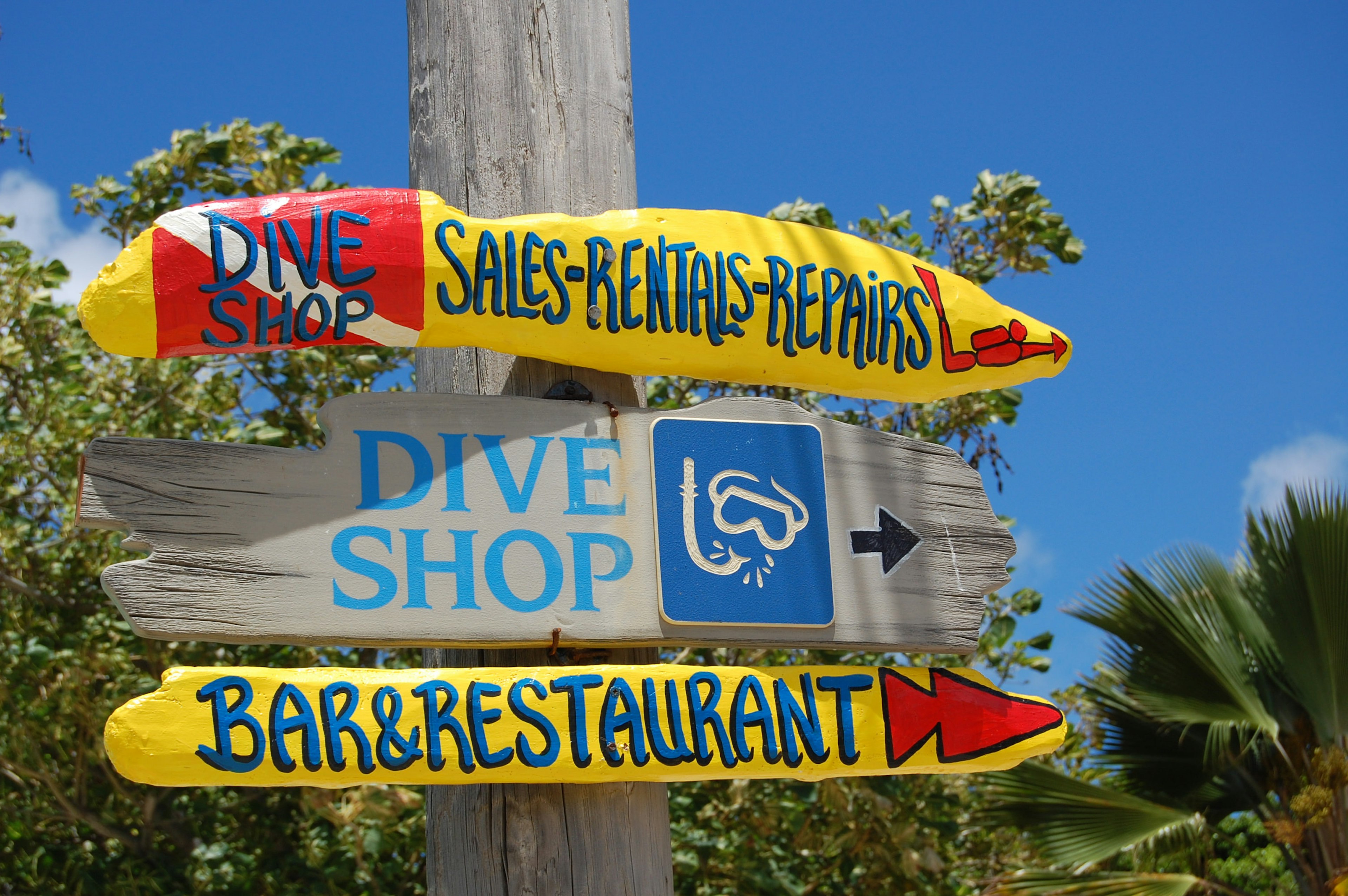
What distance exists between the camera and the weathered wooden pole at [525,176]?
1963 mm

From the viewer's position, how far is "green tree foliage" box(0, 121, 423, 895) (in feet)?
16.9

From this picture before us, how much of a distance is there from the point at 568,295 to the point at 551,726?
72 centimetres

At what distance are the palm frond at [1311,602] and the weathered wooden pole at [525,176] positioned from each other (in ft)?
12.7

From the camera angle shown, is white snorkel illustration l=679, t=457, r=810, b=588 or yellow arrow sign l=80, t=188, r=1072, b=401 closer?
yellow arrow sign l=80, t=188, r=1072, b=401

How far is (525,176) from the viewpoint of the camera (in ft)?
7.44

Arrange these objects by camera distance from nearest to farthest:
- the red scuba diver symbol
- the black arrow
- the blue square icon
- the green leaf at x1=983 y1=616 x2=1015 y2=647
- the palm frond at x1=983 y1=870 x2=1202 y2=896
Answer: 1. the blue square icon
2. the black arrow
3. the red scuba diver symbol
4. the palm frond at x1=983 y1=870 x2=1202 y2=896
5. the green leaf at x1=983 y1=616 x2=1015 y2=647

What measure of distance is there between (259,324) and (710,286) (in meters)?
0.76

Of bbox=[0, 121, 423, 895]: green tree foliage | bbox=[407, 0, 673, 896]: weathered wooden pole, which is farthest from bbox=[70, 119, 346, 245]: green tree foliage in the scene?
bbox=[407, 0, 673, 896]: weathered wooden pole

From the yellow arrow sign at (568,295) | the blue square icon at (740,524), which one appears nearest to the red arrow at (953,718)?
the blue square icon at (740,524)

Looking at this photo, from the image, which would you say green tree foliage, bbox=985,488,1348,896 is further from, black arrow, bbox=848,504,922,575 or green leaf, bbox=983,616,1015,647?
black arrow, bbox=848,504,922,575

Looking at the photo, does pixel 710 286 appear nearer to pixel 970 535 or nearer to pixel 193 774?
pixel 970 535

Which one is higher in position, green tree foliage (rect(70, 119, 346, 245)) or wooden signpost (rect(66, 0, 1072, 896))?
green tree foliage (rect(70, 119, 346, 245))

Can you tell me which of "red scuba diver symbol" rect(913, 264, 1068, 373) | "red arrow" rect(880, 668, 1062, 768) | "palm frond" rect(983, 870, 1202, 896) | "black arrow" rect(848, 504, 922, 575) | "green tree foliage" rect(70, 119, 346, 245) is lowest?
"palm frond" rect(983, 870, 1202, 896)

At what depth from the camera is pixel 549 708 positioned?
1884 millimetres
